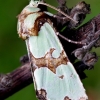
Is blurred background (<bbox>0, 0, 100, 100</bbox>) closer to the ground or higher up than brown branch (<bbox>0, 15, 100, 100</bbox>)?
higher up

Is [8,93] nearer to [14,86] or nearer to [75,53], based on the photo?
[14,86]

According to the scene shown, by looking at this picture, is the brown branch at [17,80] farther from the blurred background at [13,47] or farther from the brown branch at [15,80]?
the blurred background at [13,47]

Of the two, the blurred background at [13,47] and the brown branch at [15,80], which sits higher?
the blurred background at [13,47]

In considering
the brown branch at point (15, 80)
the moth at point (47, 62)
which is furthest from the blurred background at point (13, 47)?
the brown branch at point (15, 80)

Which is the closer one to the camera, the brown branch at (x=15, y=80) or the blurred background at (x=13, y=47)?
the brown branch at (x=15, y=80)

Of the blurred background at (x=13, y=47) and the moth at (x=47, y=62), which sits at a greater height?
the blurred background at (x=13, y=47)

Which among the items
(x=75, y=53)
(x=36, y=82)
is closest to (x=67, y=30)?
(x=75, y=53)

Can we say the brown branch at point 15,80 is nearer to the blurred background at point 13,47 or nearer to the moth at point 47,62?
the moth at point 47,62

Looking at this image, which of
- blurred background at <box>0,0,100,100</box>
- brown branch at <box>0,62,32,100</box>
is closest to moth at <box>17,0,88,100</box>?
brown branch at <box>0,62,32,100</box>

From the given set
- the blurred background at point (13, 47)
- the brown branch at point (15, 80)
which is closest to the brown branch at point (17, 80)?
the brown branch at point (15, 80)

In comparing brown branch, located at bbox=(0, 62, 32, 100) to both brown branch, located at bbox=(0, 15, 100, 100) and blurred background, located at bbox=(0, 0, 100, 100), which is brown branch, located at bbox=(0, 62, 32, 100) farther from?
blurred background, located at bbox=(0, 0, 100, 100)
